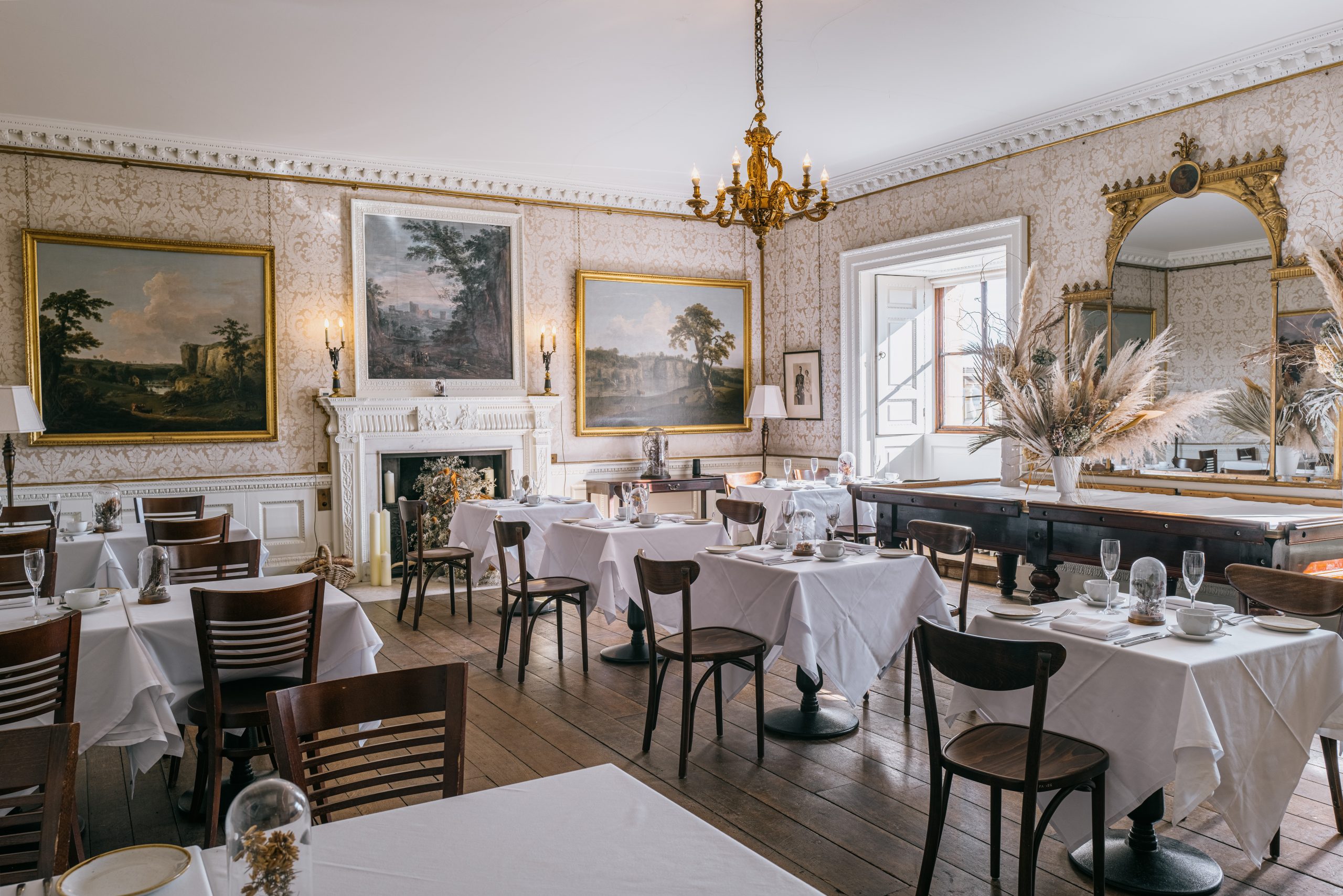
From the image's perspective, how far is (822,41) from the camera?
19.9ft

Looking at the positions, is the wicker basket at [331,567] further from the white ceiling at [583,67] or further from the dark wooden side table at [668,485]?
the white ceiling at [583,67]

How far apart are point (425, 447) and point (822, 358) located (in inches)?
169

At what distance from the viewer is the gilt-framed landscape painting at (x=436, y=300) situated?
29.3 feet

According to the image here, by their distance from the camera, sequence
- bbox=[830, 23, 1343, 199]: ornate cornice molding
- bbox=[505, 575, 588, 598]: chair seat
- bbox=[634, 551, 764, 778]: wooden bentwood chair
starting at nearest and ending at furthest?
bbox=[634, 551, 764, 778]: wooden bentwood chair < bbox=[505, 575, 588, 598]: chair seat < bbox=[830, 23, 1343, 199]: ornate cornice molding

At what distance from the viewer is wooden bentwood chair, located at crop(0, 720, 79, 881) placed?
173cm

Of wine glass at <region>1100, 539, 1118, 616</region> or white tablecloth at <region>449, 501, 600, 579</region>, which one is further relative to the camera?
white tablecloth at <region>449, 501, 600, 579</region>

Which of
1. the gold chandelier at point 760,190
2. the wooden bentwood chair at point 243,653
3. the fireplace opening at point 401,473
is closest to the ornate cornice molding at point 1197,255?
the gold chandelier at point 760,190

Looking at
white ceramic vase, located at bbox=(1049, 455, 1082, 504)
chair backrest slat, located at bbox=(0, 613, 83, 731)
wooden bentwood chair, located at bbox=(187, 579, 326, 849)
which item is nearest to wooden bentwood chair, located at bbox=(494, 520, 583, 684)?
wooden bentwood chair, located at bbox=(187, 579, 326, 849)

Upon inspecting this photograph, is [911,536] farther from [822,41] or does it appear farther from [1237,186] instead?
[1237,186]

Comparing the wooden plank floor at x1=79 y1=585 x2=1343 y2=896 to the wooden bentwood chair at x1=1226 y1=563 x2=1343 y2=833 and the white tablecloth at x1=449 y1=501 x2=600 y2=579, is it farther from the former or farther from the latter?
the white tablecloth at x1=449 y1=501 x2=600 y2=579

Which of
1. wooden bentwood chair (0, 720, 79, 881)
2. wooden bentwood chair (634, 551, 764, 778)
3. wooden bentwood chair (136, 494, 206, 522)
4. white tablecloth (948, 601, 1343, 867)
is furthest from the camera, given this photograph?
wooden bentwood chair (136, 494, 206, 522)

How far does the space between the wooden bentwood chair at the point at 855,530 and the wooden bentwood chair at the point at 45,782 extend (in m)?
6.49

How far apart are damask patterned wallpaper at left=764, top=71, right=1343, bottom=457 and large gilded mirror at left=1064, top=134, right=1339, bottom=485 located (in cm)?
13

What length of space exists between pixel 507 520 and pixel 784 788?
11.4 ft
